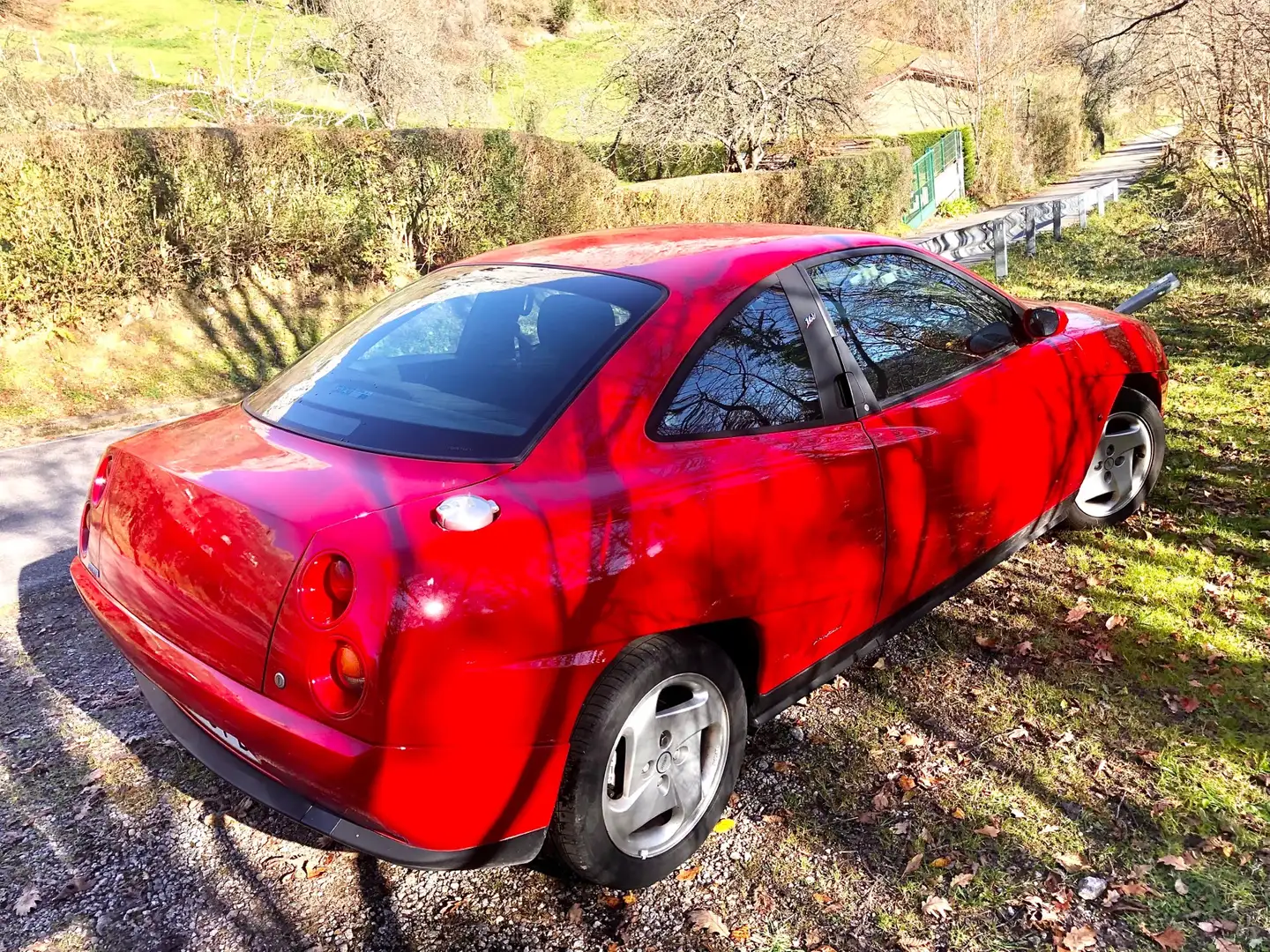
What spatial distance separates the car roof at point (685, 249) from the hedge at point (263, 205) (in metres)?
8.02

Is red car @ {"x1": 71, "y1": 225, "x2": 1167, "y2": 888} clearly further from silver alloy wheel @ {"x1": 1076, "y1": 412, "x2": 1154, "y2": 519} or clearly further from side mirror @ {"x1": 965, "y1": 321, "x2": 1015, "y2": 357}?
silver alloy wheel @ {"x1": 1076, "y1": 412, "x2": 1154, "y2": 519}

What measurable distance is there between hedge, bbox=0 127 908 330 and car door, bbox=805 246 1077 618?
9.09 meters

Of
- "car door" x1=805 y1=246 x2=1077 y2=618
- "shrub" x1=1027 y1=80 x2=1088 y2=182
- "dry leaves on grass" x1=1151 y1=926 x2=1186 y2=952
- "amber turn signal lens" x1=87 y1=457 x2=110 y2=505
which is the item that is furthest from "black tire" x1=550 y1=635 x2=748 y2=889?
"shrub" x1=1027 y1=80 x2=1088 y2=182

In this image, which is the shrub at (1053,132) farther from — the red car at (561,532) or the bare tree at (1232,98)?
the red car at (561,532)

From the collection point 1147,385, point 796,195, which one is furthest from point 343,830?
point 796,195

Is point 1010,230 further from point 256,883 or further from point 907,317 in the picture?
point 256,883

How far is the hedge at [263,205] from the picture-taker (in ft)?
30.9

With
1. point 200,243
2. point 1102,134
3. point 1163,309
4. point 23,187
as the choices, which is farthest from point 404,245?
point 1102,134

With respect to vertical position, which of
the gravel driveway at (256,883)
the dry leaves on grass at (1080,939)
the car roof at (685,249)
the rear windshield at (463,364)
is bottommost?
the dry leaves on grass at (1080,939)

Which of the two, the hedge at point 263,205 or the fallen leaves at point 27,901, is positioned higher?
the hedge at point 263,205

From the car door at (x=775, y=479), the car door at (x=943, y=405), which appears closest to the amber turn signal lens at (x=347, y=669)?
the car door at (x=775, y=479)

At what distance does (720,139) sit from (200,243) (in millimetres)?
15587

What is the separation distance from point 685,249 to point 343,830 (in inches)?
82.2

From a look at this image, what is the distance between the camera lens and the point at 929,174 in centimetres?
2683
